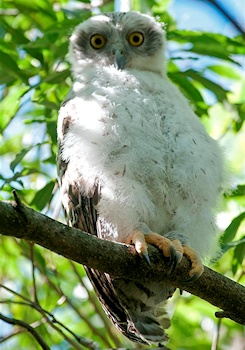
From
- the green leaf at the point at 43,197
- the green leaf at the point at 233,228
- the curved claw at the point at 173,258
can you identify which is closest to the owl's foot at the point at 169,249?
the curved claw at the point at 173,258

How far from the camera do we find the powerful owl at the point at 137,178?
4043 millimetres

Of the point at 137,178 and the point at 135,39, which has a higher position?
the point at 135,39

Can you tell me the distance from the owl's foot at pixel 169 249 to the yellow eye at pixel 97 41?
1948 millimetres

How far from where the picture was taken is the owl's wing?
418cm

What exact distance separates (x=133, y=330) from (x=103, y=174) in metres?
1.03

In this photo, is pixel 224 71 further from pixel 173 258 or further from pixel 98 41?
pixel 173 258

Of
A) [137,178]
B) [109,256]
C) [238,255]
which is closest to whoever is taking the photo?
[109,256]

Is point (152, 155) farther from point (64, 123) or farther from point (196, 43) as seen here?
point (196, 43)

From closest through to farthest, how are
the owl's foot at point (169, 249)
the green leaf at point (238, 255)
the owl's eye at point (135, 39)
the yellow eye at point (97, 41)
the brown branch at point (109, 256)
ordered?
1. the brown branch at point (109, 256)
2. the owl's foot at point (169, 249)
3. the green leaf at point (238, 255)
4. the yellow eye at point (97, 41)
5. the owl's eye at point (135, 39)

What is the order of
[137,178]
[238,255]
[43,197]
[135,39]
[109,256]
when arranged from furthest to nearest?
[135,39]
[43,197]
[238,255]
[137,178]
[109,256]

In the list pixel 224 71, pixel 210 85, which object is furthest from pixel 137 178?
pixel 224 71

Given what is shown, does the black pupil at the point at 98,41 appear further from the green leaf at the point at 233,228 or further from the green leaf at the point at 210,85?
the green leaf at the point at 233,228

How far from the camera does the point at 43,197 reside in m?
4.94

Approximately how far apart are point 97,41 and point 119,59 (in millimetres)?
410
